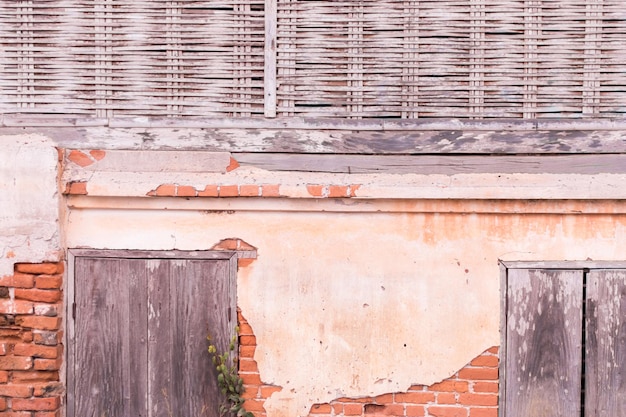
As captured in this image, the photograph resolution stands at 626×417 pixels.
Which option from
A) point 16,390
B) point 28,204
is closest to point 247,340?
point 16,390

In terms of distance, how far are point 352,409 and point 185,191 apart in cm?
170

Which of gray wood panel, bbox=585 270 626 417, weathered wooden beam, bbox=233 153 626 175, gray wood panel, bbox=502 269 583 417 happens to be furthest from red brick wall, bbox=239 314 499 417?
weathered wooden beam, bbox=233 153 626 175

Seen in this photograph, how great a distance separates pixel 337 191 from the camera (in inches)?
124

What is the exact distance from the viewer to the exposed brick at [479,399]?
126 inches

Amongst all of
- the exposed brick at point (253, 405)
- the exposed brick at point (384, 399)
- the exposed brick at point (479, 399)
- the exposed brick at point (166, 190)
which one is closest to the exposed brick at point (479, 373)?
the exposed brick at point (479, 399)

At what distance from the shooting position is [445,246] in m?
3.21

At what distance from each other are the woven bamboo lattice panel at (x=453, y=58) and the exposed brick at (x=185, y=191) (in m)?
0.75

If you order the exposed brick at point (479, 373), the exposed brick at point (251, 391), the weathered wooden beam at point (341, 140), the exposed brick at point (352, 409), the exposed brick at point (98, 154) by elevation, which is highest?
the weathered wooden beam at point (341, 140)

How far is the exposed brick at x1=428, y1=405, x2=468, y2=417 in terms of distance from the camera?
10.5 feet

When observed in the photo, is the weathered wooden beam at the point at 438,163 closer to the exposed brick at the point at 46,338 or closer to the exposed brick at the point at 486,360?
the exposed brick at the point at 486,360

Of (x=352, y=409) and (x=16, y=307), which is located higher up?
(x=16, y=307)

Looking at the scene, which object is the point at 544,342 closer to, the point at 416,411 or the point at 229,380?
the point at 416,411

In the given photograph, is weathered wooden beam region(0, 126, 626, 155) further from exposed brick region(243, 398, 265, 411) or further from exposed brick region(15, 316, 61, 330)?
exposed brick region(243, 398, 265, 411)

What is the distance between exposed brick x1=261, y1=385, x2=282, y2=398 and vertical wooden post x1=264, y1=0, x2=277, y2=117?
1.70m
